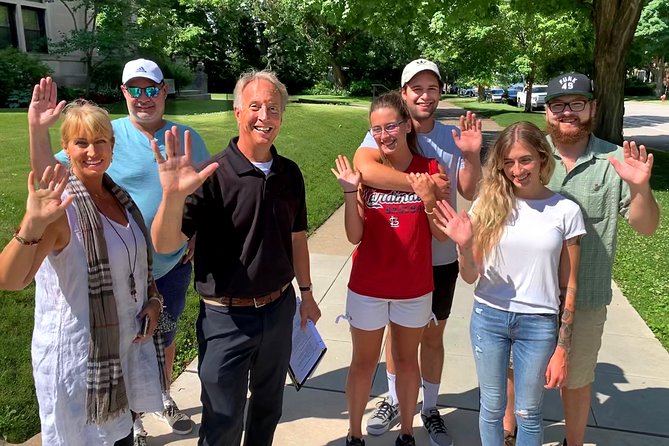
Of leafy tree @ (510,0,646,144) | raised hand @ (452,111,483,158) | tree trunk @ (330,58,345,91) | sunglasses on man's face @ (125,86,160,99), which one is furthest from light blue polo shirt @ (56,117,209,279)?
tree trunk @ (330,58,345,91)

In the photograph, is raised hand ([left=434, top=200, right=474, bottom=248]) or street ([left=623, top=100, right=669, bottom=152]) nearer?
raised hand ([left=434, top=200, right=474, bottom=248])

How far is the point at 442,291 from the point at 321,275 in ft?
9.40

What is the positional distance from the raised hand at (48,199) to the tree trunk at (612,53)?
10.6m

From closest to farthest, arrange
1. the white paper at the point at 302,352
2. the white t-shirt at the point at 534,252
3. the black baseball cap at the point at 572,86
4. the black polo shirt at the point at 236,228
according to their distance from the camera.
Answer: the black polo shirt at the point at 236,228 < the white t-shirt at the point at 534,252 < the black baseball cap at the point at 572,86 < the white paper at the point at 302,352

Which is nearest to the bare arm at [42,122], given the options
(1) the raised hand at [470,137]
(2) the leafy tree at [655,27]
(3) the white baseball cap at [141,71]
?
(3) the white baseball cap at [141,71]

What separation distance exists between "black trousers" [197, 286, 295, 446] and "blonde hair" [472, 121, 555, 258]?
95cm

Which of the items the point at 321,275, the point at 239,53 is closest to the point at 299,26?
the point at 239,53

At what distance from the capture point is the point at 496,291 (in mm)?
2502

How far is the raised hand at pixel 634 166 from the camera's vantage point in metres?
2.41

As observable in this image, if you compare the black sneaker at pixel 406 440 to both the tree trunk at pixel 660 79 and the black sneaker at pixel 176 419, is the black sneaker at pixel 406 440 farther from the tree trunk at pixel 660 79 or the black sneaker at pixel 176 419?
the tree trunk at pixel 660 79

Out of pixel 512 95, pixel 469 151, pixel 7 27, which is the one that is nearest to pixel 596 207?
pixel 469 151

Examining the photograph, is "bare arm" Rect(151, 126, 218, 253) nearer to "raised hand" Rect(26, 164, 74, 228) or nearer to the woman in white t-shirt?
"raised hand" Rect(26, 164, 74, 228)

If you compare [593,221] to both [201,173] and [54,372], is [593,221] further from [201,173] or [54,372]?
[54,372]

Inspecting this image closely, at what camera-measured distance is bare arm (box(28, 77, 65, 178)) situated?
7.06ft
